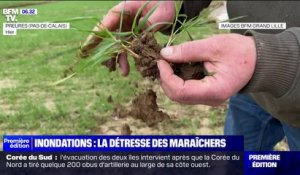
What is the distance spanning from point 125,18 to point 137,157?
0.35m

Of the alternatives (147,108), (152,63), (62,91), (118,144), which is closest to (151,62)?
(152,63)

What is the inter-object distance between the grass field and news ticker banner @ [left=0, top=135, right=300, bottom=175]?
12cm

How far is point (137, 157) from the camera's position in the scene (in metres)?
1.06

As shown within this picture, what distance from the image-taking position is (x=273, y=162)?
1.07 m

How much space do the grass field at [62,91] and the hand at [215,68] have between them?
161 mm

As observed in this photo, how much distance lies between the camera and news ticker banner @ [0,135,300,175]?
41.1 inches

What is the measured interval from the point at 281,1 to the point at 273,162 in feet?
1.25

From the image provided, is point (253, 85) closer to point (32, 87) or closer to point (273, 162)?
point (273, 162)

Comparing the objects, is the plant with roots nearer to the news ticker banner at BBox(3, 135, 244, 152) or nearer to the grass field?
the grass field

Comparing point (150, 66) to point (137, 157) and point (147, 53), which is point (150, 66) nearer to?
point (147, 53)

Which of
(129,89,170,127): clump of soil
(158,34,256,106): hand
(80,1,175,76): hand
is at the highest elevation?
(80,1,175,76): hand

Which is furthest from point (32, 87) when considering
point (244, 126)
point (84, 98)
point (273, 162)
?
point (273, 162)

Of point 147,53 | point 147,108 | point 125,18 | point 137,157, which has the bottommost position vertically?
point 137,157

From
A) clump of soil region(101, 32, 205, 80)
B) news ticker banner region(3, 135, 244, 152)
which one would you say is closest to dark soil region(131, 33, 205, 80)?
clump of soil region(101, 32, 205, 80)
